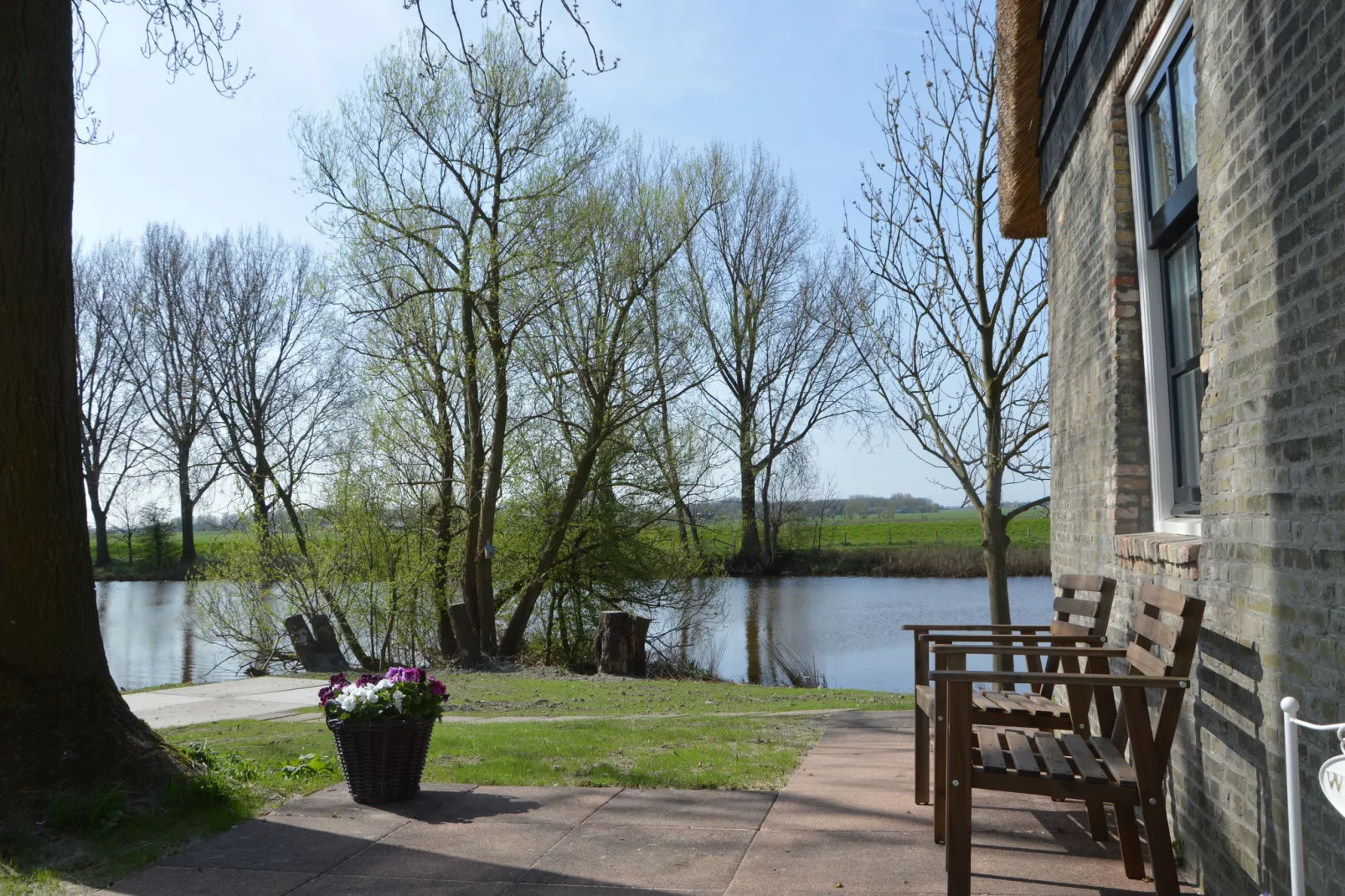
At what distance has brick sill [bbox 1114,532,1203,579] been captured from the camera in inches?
143

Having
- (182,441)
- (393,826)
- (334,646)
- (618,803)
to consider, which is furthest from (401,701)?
(182,441)

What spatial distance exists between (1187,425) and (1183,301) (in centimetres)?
52

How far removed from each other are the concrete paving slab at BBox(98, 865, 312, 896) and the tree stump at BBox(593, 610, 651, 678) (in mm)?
10648

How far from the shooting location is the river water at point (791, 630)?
16812 millimetres

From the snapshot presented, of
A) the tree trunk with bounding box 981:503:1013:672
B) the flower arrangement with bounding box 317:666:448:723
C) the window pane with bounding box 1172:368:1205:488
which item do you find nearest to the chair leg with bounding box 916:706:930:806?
the window pane with bounding box 1172:368:1205:488

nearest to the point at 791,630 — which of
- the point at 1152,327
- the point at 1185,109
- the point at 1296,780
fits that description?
the point at 1152,327

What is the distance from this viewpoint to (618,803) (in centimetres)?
466

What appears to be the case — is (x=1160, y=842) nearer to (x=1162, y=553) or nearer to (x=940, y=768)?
(x=940, y=768)

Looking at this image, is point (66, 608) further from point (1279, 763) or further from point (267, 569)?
point (267, 569)

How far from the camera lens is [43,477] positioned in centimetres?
457

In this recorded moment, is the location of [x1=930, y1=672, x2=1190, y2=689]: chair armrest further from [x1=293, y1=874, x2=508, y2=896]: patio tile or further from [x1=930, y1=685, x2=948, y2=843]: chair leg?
[x1=293, y1=874, x2=508, y2=896]: patio tile

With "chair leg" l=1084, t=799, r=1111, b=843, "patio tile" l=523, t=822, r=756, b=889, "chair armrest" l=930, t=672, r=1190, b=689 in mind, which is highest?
"chair armrest" l=930, t=672, r=1190, b=689

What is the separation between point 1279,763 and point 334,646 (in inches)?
517

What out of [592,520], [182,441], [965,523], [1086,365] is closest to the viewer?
[1086,365]
